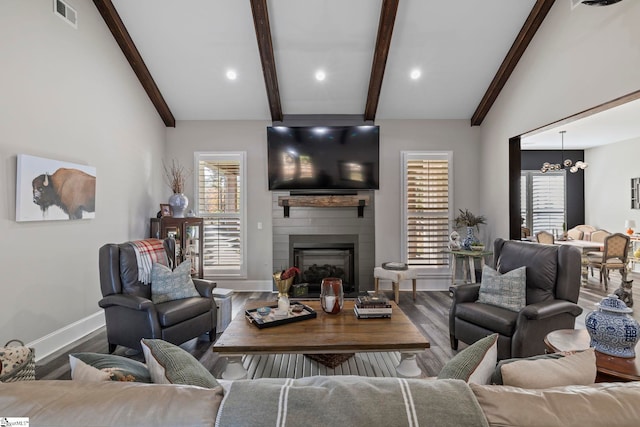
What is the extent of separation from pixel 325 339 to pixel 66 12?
13.4ft

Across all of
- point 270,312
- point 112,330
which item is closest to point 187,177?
point 112,330

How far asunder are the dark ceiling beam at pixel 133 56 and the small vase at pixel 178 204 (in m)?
1.36

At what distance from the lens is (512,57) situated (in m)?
4.27

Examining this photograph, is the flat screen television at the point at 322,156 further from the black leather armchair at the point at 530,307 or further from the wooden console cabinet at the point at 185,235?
the black leather armchair at the point at 530,307

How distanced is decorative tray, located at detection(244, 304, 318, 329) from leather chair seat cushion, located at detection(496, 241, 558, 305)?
1.98 meters

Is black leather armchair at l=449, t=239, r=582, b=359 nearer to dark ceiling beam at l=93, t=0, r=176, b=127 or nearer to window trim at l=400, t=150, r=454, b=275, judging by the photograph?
window trim at l=400, t=150, r=454, b=275

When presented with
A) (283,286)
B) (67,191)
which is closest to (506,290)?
(283,286)

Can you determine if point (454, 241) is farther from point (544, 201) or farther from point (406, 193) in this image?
point (544, 201)

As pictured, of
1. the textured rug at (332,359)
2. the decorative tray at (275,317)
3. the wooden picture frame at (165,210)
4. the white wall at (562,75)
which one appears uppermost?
the white wall at (562,75)

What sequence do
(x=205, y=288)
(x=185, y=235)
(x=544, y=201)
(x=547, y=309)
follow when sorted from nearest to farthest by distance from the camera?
(x=547, y=309) → (x=205, y=288) → (x=185, y=235) → (x=544, y=201)

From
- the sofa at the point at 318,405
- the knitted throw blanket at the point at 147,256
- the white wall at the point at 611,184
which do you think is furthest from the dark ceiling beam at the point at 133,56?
the white wall at the point at 611,184

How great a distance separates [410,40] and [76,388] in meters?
4.63

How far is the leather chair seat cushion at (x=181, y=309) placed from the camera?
110 inches

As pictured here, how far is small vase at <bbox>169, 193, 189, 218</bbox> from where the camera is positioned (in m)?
4.90
